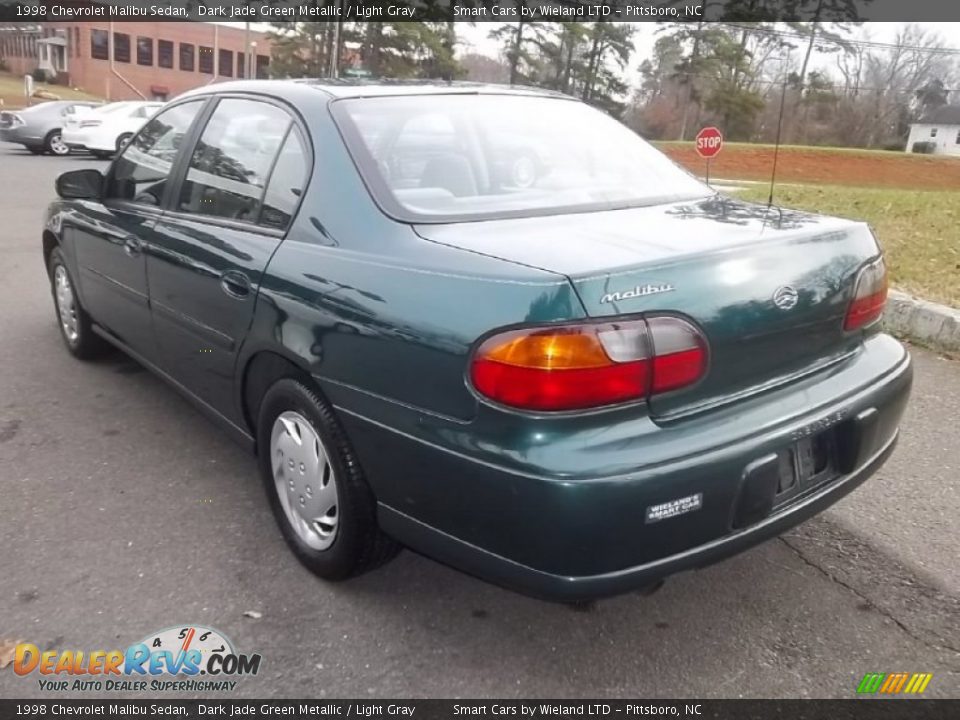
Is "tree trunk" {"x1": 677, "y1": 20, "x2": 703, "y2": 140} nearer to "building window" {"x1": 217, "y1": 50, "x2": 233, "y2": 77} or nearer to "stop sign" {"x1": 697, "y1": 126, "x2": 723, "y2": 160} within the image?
"stop sign" {"x1": 697, "y1": 126, "x2": 723, "y2": 160}

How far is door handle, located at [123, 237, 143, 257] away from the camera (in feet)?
11.4

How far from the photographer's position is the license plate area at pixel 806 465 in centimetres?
216

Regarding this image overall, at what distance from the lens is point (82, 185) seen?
3.96m

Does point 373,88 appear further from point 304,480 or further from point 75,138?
point 75,138

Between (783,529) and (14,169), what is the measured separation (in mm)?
17594

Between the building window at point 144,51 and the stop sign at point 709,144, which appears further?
the building window at point 144,51

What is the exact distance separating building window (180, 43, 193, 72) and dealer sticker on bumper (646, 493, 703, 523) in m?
66.3

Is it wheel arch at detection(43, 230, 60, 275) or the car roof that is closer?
the car roof

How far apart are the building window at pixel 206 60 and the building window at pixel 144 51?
3885 millimetres

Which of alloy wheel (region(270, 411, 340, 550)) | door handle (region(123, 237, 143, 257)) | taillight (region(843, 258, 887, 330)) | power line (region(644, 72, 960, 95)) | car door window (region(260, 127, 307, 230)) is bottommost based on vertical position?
alloy wheel (region(270, 411, 340, 550))

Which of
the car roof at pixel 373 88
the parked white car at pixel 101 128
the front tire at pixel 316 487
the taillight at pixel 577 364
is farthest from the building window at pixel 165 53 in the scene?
the taillight at pixel 577 364

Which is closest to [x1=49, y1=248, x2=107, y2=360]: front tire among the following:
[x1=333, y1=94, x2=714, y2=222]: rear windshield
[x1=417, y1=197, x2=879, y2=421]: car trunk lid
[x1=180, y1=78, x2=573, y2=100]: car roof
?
[x1=180, y1=78, x2=573, y2=100]: car roof

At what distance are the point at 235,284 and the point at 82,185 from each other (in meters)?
1.74

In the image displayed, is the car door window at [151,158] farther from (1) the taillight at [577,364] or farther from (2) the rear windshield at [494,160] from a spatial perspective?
(1) the taillight at [577,364]
